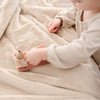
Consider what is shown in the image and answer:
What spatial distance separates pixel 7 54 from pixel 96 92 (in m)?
0.45

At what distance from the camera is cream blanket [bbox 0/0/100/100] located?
2.33ft

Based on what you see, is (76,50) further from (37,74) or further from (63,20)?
(63,20)

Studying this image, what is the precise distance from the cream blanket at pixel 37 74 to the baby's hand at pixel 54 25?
0.08ft

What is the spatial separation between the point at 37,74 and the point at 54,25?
30 cm

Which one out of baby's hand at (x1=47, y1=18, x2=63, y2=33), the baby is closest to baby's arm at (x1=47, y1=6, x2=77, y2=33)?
baby's hand at (x1=47, y1=18, x2=63, y2=33)

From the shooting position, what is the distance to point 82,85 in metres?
0.71

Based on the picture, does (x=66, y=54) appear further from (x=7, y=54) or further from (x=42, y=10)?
(x=42, y=10)

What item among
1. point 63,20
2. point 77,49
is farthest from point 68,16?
point 77,49

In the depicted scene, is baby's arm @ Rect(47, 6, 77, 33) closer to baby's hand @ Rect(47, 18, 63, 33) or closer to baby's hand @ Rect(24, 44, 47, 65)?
baby's hand @ Rect(47, 18, 63, 33)

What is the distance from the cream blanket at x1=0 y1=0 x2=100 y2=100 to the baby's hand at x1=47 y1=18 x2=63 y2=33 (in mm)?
24

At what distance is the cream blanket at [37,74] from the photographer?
2.33 ft

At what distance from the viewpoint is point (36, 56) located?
0.71 m

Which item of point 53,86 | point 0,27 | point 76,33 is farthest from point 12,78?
point 76,33

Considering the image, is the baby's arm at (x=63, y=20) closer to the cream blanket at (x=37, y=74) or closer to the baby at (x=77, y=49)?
the cream blanket at (x=37, y=74)
